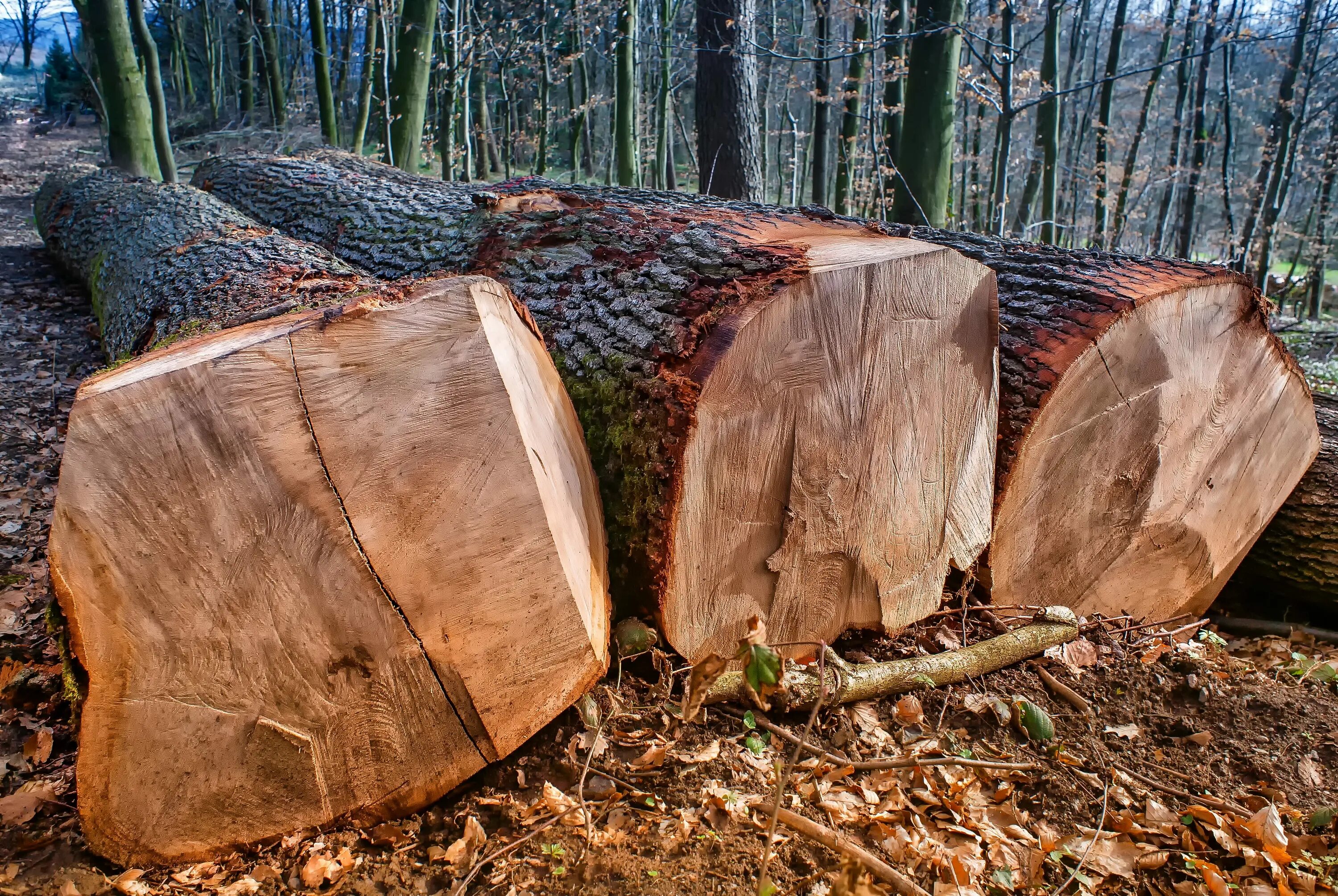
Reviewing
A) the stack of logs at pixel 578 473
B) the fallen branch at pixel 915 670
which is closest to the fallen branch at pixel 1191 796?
the fallen branch at pixel 915 670

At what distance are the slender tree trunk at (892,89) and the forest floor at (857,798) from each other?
507 centimetres

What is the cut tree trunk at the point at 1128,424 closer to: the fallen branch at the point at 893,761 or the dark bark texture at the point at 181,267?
the fallen branch at the point at 893,761

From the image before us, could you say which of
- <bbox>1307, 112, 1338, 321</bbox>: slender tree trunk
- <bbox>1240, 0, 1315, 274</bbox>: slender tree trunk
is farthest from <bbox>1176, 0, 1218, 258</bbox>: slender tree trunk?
<bbox>1307, 112, 1338, 321</bbox>: slender tree trunk

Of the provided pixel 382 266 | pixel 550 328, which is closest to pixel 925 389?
pixel 550 328

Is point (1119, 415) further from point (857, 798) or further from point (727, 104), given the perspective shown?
point (727, 104)

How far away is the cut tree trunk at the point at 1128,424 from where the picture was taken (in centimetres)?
231

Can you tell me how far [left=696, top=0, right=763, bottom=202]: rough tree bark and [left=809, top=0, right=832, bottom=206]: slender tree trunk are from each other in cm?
232

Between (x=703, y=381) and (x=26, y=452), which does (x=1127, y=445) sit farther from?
(x=26, y=452)

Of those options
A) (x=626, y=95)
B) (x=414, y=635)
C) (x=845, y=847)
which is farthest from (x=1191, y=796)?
(x=626, y=95)

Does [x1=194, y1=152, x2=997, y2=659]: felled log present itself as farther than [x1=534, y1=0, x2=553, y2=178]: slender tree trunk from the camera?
No

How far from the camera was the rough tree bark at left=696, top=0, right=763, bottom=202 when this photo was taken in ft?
24.4

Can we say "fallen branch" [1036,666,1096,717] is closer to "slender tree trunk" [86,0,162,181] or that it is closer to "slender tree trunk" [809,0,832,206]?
"slender tree trunk" [809,0,832,206]

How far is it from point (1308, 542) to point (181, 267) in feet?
15.4

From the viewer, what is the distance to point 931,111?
6.26 m
